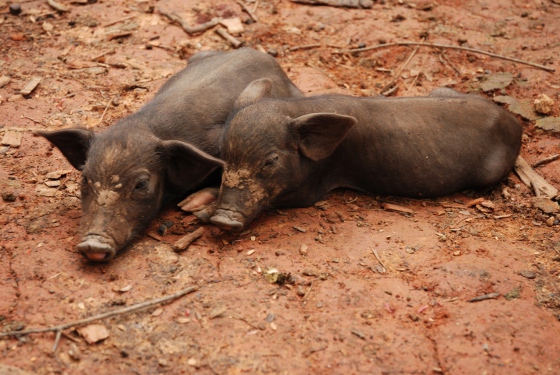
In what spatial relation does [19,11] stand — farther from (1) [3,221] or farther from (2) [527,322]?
(2) [527,322]

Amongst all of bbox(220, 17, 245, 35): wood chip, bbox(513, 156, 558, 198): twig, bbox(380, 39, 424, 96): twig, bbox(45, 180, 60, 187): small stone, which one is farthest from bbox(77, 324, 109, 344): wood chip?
bbox(220, 17, 245, 35): wood chip

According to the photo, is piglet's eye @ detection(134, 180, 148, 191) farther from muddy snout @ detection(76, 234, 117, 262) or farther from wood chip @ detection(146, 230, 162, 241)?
muddy snout @ detection(76, 234, 117, 262)

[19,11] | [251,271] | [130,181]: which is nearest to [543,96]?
[251,271]

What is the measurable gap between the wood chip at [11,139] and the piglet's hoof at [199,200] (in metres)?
1.95

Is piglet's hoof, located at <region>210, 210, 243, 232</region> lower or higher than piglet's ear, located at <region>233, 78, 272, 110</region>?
lower

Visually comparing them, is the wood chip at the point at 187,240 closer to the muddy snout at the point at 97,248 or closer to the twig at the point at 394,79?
the muddy snout at the point at 97,248

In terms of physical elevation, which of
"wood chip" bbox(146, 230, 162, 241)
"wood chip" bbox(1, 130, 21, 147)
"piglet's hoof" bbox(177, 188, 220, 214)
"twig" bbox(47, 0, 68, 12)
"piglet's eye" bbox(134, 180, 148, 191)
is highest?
"piglet's eye" bbox(134, 180, 148, 191)

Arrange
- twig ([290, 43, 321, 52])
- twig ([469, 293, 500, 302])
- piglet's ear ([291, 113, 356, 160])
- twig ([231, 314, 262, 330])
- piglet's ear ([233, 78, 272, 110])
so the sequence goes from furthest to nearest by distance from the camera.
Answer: twig ([290, 43, 321, 52]), piglet's ear ([233, 78, 272, 110]), piglet's ear ([291, 113, 356, 160]), twig ([469, 293, 500, 302]), twig ([231, 314, 262, 330])

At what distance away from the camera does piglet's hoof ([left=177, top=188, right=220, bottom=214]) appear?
579 centimetres

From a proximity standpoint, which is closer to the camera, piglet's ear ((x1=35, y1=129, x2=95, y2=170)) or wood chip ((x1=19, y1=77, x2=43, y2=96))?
piglet's ear ((x1=35, y1=129, x2=95, y2=170))

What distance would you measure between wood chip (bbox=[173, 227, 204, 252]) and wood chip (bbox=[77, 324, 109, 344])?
3.30ft

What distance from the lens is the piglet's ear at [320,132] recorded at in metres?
5.56

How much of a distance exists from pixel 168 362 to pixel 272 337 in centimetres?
69

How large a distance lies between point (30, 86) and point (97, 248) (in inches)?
136
